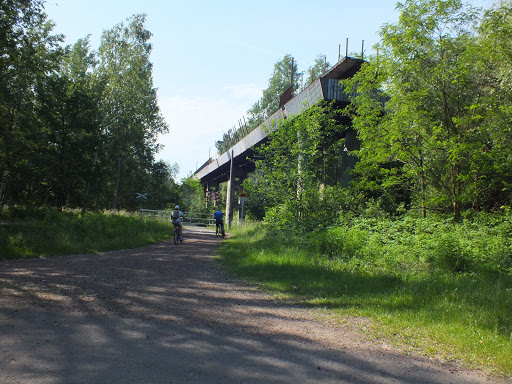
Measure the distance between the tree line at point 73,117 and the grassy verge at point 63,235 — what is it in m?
5.95

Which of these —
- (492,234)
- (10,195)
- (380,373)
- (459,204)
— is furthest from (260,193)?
(10,195)

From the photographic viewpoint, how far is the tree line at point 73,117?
53.2 ft

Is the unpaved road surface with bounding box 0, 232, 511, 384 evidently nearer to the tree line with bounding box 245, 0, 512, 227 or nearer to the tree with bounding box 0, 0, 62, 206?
the tree line with bounding box 245, 0, 512, 227

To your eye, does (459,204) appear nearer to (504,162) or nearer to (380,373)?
(504,162)

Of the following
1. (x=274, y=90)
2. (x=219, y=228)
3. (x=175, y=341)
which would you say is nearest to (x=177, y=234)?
(x=219, y=228)

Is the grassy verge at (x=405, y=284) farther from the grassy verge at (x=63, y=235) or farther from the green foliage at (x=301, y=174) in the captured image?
the grassy verge at (x=63, y=235)

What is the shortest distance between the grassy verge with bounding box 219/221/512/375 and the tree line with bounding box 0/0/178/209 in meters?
12.4

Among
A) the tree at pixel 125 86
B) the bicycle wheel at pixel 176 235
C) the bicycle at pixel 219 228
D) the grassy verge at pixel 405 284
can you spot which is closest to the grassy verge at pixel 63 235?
the bicycle wheel at pixel 176 235

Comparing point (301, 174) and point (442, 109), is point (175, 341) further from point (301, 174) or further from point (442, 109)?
point (301, 174)

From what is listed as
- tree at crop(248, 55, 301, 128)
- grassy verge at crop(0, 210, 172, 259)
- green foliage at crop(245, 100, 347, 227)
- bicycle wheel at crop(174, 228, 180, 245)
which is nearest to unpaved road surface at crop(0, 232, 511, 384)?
grassy verge at crop(0, 210, 172, 259)

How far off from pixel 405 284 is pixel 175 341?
178 inches

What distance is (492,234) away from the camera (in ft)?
31.3

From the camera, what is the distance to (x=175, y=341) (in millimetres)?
4078

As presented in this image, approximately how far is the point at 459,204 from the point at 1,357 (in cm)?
1217
